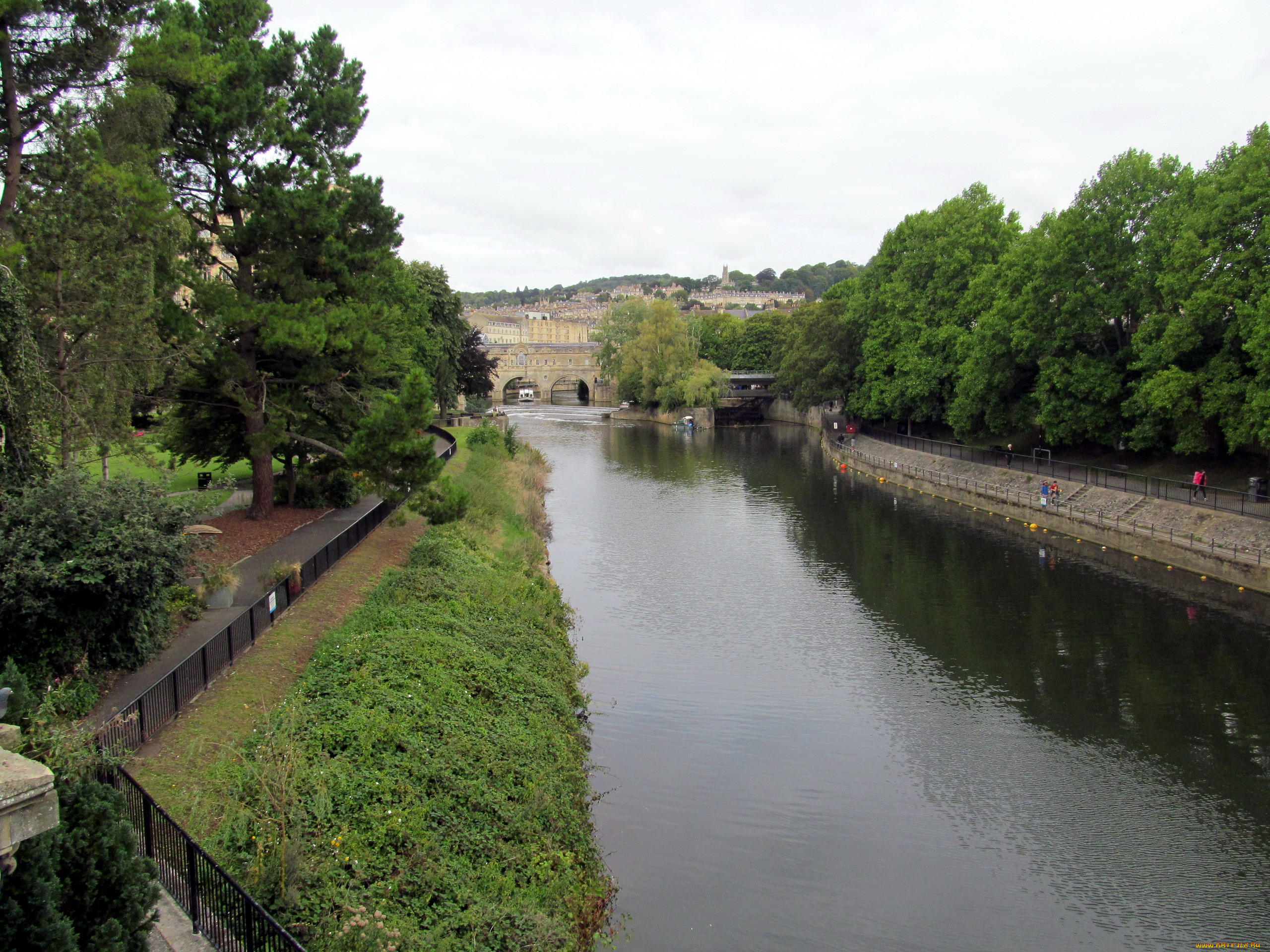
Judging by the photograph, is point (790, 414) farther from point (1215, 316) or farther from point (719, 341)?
point (1215, 316)

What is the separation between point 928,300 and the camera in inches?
1925

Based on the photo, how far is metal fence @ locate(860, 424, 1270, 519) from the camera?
26.7m

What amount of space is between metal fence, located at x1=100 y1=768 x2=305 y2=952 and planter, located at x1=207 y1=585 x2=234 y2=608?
7.74 m

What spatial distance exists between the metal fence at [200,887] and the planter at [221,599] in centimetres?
774

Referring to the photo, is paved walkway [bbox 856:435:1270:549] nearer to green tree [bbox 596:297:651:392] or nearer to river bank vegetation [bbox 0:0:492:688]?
river bank vegetation [bbox 0:0:492:688]

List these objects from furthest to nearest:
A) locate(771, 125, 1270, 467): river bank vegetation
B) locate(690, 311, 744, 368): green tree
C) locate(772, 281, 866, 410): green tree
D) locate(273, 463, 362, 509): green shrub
→ locate(690, 311, 744, 368): green tree
locate(772, 281, 866, 410): green tree
locate(771, 125, 1270, 467): river bank vegetation
locate(273, 463, 362, 509): green shrub

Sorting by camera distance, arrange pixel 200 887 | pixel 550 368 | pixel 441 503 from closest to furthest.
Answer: pixel 200 887 → pixel 441 503 → pixel 550 368

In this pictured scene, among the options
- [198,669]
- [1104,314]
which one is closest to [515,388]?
[1104,314]

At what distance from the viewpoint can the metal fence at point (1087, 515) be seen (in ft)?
81.8

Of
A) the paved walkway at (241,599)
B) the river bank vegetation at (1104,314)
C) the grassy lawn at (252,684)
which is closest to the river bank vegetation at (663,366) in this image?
the river bank vegetation at (1104,314)

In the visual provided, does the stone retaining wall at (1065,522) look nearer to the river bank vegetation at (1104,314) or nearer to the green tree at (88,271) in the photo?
the river bank vegetation at (1104,314)

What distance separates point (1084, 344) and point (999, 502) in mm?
6950

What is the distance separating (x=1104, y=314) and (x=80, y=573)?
33899 mm

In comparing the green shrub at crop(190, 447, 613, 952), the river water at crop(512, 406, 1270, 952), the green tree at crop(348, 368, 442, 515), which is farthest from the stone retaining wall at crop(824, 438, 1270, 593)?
the green tree at crop(348, 368, 442, 515)
